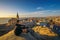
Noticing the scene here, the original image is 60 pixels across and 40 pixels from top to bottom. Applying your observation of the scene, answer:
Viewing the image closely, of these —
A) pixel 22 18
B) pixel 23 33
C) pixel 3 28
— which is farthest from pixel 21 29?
pixel 3 28

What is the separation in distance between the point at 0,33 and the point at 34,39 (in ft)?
4.86

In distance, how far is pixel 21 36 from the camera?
400 centimetres

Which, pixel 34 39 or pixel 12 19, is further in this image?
pixel 12 19

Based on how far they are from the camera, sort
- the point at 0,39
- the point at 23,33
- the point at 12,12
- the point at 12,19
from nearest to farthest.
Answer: the point at 0,39, the point at 23,33, the point at 12,12, the point at 12,19

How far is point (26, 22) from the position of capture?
484cm

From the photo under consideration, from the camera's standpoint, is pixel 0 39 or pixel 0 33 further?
pixel 0 33

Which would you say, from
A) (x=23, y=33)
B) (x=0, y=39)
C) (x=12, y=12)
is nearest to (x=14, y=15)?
(x=12, y=12)

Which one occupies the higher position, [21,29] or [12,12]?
[12,12]

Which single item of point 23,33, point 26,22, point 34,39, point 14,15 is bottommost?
point 34,39

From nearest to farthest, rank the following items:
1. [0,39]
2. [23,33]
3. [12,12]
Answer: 1. [0,39]
2. [23,33]
3. [12,12]

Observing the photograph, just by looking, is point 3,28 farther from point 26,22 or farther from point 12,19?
point 26,22

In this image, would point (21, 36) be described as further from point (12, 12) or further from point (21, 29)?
point (12, 12)

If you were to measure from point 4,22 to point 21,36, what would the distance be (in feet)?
4.00

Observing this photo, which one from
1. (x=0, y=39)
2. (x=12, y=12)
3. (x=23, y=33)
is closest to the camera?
(x=0, y=39)
